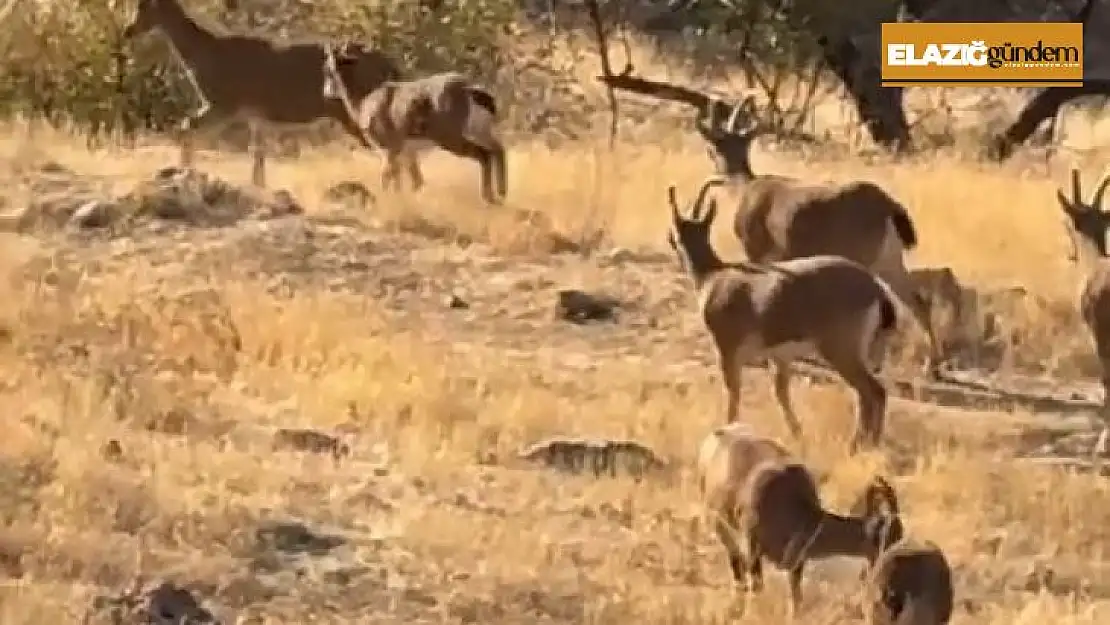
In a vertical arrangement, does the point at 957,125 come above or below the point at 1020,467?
above

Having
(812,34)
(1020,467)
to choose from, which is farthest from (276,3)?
(1020,467)

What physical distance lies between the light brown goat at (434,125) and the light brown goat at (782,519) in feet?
25.7

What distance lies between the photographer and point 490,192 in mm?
15648

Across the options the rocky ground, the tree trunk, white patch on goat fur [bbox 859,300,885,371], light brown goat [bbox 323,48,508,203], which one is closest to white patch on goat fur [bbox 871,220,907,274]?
the rocky ground

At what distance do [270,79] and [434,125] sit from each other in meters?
1.83

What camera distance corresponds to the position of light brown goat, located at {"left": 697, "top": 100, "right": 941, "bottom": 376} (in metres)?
12.2

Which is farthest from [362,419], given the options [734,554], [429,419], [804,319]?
[734,554]

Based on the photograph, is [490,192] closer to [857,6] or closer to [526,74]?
[857,6]

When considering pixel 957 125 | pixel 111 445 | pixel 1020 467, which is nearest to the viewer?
pixel 111 445

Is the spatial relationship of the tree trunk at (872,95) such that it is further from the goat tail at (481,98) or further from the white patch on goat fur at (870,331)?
the white patch on goat fur at (870,331)

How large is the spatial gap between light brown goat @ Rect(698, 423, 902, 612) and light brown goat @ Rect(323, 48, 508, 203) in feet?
25.7

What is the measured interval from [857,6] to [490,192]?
7.37 m

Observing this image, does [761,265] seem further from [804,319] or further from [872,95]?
[872,95]

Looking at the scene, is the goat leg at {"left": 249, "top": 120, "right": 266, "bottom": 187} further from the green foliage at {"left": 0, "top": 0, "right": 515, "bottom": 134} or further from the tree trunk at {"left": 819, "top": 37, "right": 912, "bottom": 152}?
the tree trunk at {"left": 819, "top": 37, "right": 912, "bottom": 152}
